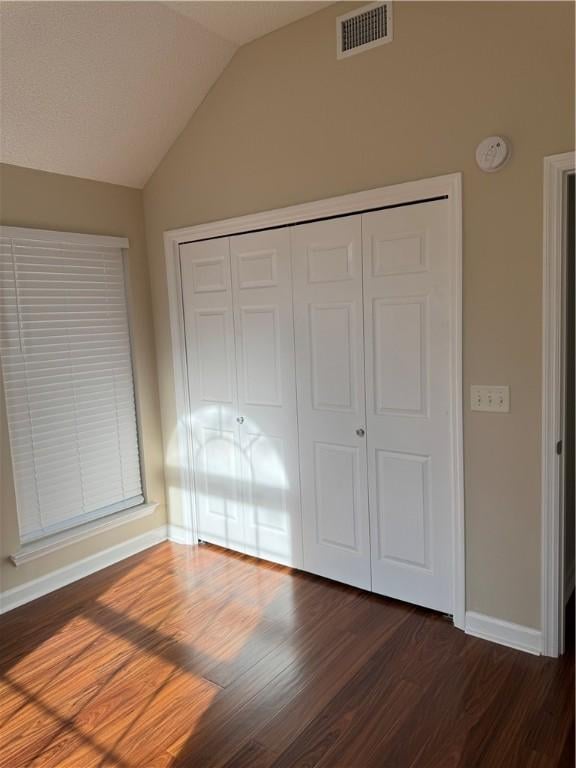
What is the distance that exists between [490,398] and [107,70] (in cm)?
247

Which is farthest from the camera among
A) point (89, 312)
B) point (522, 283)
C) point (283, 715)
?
point (89, 312)

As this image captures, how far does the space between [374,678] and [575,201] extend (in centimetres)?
224

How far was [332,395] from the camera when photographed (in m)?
2.89

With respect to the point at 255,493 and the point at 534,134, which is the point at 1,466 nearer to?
the point at 255,493

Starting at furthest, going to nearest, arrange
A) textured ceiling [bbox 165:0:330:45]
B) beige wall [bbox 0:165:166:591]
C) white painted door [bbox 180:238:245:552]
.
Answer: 1. white painted door [bbox 180:238:245:552]
2. beige wall [bbox 0:165:166:591]
3. textured ceiling [bbox 165:0:330:45]

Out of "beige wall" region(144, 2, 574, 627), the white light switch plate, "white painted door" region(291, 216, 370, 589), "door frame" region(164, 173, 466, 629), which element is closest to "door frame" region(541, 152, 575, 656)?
"beige wall" region(144, 2, 574, 627)

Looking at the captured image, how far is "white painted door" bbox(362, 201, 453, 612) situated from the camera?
97.5 inches

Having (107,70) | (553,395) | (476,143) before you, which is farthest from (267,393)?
(107,70)

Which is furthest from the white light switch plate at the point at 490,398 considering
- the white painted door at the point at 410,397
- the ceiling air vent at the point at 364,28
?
the ceiling air vent at the point at 364,28

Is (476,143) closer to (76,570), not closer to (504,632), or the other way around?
(504,632)

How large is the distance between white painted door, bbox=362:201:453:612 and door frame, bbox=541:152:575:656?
0.42 metres

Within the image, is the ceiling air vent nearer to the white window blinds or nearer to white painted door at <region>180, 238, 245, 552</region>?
white painted door at <region>180, 238, 245, 552</region>

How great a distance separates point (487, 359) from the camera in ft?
7.66

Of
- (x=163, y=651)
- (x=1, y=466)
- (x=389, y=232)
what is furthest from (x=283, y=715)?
(x=389, y=232)
